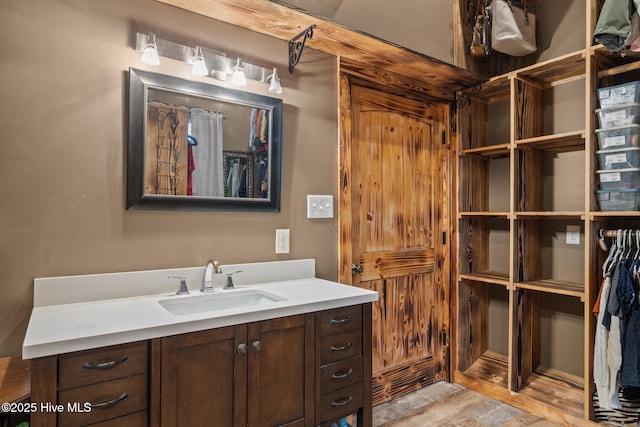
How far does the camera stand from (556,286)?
A: 97.6 inches

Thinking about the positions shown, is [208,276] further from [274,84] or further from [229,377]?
[274,84]

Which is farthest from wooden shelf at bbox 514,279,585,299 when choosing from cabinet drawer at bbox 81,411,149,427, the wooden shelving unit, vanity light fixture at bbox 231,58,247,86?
cabinet drawer at bbox 81,411,149,427

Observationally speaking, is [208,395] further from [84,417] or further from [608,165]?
[608,165]

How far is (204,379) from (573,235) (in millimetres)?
2480

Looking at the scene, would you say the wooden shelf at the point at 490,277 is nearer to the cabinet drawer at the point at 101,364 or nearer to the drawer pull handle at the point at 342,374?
the drawer pull handle at the point at 342,374

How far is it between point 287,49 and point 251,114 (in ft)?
1.50

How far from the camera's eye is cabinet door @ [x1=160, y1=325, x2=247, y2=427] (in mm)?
1301

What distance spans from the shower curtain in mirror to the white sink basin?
1.59ft

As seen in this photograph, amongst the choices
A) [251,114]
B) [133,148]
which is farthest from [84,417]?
[251,114]

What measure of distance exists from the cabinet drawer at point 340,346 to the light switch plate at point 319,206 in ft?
2.44

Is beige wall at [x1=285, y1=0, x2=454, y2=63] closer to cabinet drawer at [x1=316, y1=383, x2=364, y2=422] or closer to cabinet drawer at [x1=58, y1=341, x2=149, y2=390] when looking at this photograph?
cabinet drawer at [x1=58, y1=341, x2=149, y2=390]

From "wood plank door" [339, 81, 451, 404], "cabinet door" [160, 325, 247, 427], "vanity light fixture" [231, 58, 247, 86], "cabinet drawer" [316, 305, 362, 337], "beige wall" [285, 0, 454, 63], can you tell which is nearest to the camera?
"cabinet door" [160, 325, 247, 427]

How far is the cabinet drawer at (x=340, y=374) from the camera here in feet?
5.50

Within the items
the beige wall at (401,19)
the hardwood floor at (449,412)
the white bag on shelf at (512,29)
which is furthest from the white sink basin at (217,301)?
the white bag on shelf at (512,29)
